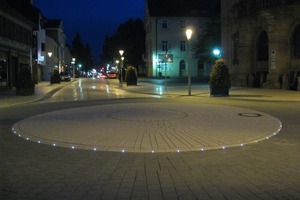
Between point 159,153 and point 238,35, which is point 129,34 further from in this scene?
point 159,153

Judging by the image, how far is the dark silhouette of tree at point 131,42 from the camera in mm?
93750

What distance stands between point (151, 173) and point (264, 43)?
1233 inches

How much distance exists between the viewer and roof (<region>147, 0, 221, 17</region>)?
254 ft

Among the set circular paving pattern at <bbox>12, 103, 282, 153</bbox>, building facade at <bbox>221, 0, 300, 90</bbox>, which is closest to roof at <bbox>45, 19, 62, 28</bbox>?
building facade at <bbox>221, 0, 300, 90</bbox>

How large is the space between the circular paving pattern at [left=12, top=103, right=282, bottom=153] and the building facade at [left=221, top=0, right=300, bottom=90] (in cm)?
1842

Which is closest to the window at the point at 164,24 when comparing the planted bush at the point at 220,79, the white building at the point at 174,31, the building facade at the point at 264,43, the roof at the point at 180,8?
the white building at the point at 174,31

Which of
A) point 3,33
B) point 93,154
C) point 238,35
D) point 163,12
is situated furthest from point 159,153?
point 163,12

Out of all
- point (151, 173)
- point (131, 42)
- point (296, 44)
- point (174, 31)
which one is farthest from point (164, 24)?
point (151, 173)

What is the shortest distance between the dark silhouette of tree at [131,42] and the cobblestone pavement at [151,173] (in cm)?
8375

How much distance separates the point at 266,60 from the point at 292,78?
12.6 ft

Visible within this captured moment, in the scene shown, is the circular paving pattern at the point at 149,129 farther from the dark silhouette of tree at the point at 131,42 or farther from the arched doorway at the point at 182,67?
the dark silhouette of tree at the point at 131,42

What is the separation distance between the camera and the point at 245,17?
37219 millimetres

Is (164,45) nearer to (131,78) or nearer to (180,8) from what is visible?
(180,8)

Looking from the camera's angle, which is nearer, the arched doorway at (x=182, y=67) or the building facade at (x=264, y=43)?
the building facade at (x=264, y=43)
